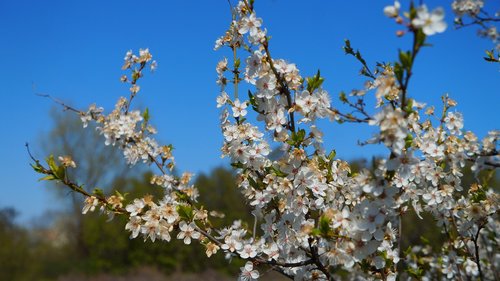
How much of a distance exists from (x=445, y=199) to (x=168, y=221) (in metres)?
1.56

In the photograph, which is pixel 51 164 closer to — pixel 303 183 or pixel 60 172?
pixel 60 172

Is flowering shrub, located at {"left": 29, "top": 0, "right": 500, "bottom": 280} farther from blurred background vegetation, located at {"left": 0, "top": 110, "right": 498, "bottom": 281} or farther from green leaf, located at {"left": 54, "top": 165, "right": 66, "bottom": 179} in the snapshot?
blurred background vegetation, located at {"left": 0, "top": 110, "right": 498, "bottom": 281}

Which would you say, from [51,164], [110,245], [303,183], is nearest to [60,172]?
[51,164]

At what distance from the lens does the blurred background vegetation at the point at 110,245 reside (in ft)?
44.8

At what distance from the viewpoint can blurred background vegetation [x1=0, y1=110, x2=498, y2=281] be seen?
1366 centimetres

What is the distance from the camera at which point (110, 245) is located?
17219mm

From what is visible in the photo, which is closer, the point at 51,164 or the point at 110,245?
the point at 51,164

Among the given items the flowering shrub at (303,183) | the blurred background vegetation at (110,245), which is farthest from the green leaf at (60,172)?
the blurred background vegetation at (110,245)

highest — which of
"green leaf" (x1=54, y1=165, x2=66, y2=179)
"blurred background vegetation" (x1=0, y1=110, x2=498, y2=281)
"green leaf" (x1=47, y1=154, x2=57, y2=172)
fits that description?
"blurred background vegetation" (x1=0, y1=110, x2=498, y2=281)

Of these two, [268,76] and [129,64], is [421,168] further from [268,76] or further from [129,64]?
[129,64]

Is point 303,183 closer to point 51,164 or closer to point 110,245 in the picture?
point 51,164

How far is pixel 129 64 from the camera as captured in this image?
3.47m

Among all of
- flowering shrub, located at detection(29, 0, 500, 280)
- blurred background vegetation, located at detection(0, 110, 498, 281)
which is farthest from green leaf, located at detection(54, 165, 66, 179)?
blurred background vegetation, located at detection(0, 110, 498, 281)

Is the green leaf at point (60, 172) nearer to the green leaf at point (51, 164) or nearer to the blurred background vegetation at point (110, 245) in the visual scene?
the green leaf at point (51, 164)
